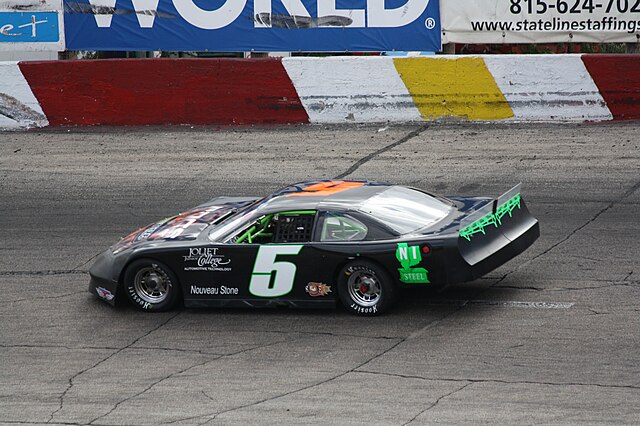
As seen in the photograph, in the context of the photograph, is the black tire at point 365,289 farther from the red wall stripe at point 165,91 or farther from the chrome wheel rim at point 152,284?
the red wall stripe at point 165,91

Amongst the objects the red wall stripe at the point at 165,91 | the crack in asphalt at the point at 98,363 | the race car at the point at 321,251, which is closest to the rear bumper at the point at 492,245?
the race car at the point at 321,251

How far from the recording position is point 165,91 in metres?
17.3

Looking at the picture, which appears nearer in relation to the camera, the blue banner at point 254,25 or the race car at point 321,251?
the race car at point 321,251

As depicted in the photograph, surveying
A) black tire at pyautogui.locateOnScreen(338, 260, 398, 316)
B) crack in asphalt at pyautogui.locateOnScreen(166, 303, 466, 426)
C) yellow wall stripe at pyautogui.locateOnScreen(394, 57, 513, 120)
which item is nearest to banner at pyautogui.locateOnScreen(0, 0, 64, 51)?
yellow wall stripe at pyautogui.locateOnScreen(394, 57, 513, 120)

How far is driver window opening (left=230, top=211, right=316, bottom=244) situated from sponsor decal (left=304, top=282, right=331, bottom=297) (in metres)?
0.40

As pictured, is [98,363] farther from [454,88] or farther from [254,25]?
[254,25]

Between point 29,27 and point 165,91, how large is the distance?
2.94 metres

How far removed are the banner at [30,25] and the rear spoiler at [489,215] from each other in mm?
10914

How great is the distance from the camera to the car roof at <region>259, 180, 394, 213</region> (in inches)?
368

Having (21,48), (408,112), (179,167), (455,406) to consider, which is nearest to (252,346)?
(455,406)

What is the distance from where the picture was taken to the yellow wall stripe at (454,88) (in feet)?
53.6

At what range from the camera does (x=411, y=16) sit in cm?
1728

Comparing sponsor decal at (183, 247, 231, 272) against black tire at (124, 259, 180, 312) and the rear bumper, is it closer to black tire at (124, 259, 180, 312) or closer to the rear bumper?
black tire at (124, 259, 180, 312)

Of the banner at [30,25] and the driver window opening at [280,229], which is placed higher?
the banner at [30,25]
